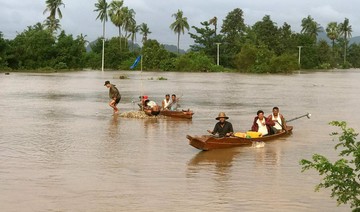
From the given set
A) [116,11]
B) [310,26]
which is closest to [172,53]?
[116,11]

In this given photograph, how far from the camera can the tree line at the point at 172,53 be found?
8306cm

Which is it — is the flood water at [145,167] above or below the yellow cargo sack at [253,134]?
below

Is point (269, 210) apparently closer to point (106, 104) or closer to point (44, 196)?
point (44, 196)

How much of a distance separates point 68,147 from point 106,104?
13405mm

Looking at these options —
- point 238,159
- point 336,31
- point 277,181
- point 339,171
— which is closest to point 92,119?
point 238,159

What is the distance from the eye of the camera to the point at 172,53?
96438mm

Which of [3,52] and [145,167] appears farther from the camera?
[3,52]

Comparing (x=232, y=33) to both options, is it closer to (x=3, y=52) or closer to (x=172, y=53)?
(x=172, y=53)

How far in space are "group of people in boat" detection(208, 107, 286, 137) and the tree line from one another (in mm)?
67708

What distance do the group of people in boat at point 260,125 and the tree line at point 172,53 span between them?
6771 centimetres

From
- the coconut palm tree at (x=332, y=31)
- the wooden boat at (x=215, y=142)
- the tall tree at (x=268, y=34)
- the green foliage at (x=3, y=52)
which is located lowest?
the wooden boat at (x=215, y=142)

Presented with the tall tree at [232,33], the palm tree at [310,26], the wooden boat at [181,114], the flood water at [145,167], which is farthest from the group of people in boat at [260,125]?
the palm tree at [310,26]

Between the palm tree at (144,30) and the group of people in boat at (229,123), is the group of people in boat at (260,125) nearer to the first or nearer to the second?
the group of people in boat at (229,123)

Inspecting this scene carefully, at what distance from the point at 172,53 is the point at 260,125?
81.4m
